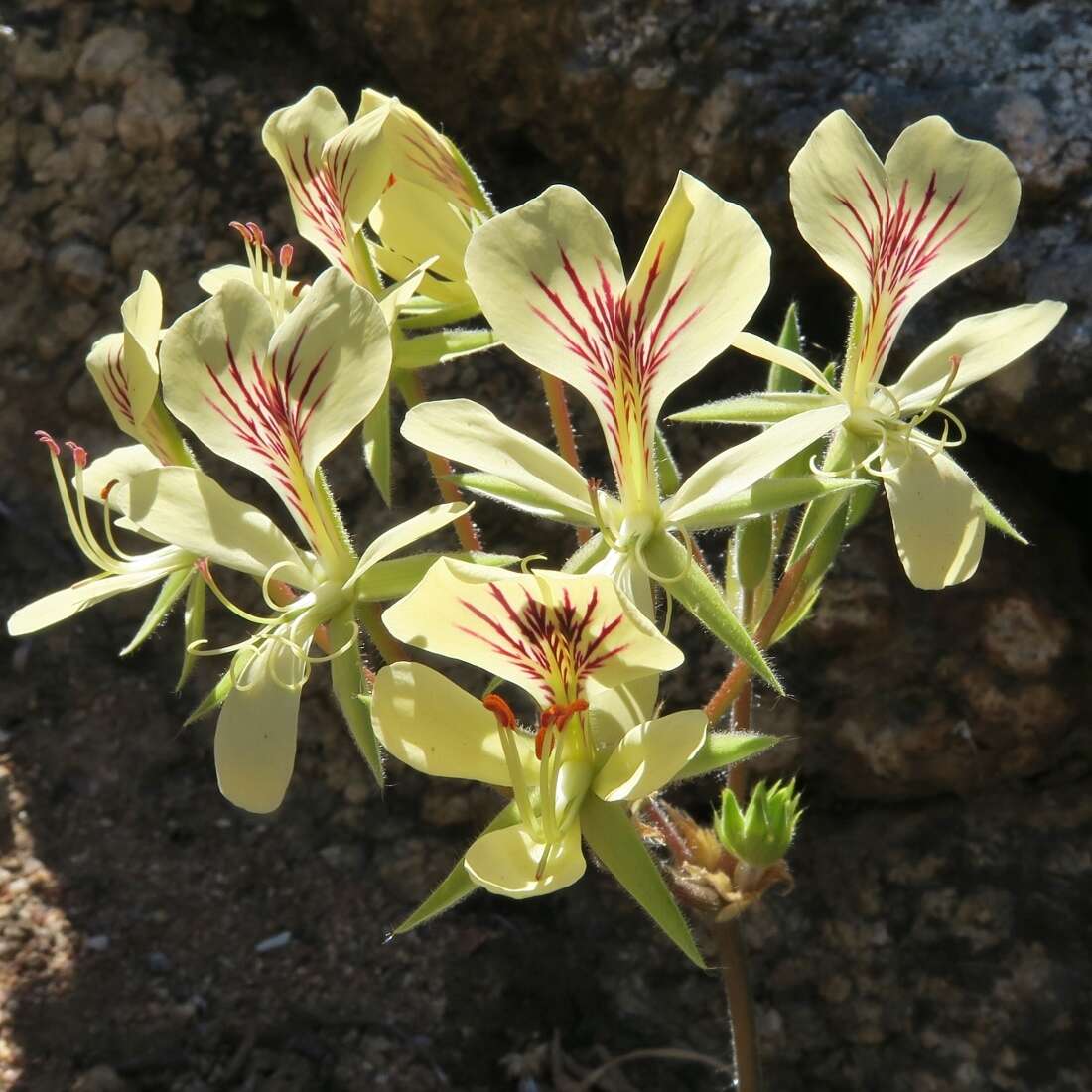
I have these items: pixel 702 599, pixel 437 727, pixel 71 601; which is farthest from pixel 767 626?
pixel 71 601

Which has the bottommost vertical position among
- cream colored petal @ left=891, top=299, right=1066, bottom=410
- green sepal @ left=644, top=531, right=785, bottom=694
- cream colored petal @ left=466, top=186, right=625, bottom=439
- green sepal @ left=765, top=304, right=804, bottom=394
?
green sepal @ left=644, top=531, right=785, bottom=694

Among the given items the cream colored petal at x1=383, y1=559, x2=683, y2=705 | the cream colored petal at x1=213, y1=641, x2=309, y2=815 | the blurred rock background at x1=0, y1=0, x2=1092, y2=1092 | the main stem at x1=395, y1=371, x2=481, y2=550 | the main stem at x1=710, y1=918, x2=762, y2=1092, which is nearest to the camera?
the cream colored petal at x1=383, y1=559, x2=683, y2=705

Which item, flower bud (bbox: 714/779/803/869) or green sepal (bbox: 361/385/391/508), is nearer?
green sepal (bbox: 361/385/391/508)

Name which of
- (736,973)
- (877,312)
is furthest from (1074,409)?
(736,973)

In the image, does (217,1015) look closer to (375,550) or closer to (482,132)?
(375,550)

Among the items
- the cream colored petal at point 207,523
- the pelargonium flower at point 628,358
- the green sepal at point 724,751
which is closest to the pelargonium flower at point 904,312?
the pelargonium flower at point 628,358

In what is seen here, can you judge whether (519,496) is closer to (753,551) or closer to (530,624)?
(530,624)

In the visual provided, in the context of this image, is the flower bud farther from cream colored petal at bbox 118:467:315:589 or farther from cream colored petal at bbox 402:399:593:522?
cream colored petal at bbox 118:467:315:589

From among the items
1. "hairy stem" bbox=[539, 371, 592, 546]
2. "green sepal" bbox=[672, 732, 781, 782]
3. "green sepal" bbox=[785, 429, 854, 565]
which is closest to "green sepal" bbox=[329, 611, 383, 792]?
"green sepal" bbox=[672, 732, 781, 782]

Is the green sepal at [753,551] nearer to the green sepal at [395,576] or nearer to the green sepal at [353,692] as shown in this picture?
the green sepal at [395,576]
